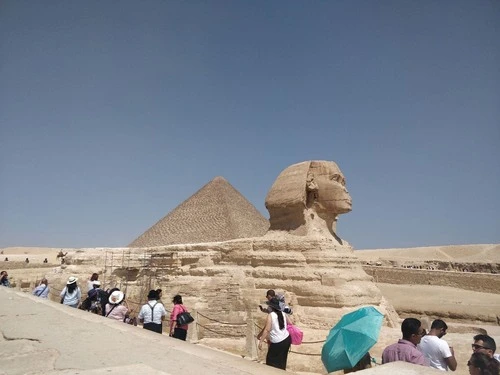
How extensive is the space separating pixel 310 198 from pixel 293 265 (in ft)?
5.92

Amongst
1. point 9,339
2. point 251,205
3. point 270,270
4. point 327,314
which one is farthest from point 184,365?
point 251,205

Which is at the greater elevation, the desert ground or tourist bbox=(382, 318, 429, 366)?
tourist bbox=(382, 318, 429, 366)

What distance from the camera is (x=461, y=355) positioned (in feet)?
20.0

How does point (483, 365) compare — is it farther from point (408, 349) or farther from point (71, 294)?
point (71, 294)

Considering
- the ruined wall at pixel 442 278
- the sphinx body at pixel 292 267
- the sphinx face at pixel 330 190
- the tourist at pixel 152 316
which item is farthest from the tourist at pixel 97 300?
the ruined wall at pixel 442 278

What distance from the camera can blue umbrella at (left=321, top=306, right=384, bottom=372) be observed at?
3.47 m

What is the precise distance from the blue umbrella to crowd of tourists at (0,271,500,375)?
21 cm

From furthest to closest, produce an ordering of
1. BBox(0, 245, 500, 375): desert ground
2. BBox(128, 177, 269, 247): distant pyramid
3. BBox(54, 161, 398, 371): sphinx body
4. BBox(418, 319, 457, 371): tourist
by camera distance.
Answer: BBox(128, 177, 269, 247): distant pyramid → BBox(54, 161, 398, 371): sphinx body → BBox(0, 245, 500, 375): desert ground → BBox(418, 319, 457, 371): tourist

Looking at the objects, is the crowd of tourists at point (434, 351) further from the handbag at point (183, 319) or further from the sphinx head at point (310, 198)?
the sphinx head at point (310, 198)

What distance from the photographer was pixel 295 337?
4.52m

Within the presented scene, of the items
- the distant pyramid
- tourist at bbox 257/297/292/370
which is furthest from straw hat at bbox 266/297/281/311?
the distant pyramid

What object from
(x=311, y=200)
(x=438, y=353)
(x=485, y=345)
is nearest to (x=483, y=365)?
(x=485, y=345)

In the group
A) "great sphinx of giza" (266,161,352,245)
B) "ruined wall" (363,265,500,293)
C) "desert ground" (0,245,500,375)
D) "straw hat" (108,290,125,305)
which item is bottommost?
"desert ground" (0,245,500,375)

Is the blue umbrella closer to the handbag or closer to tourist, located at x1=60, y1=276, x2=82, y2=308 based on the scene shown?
the handbag
